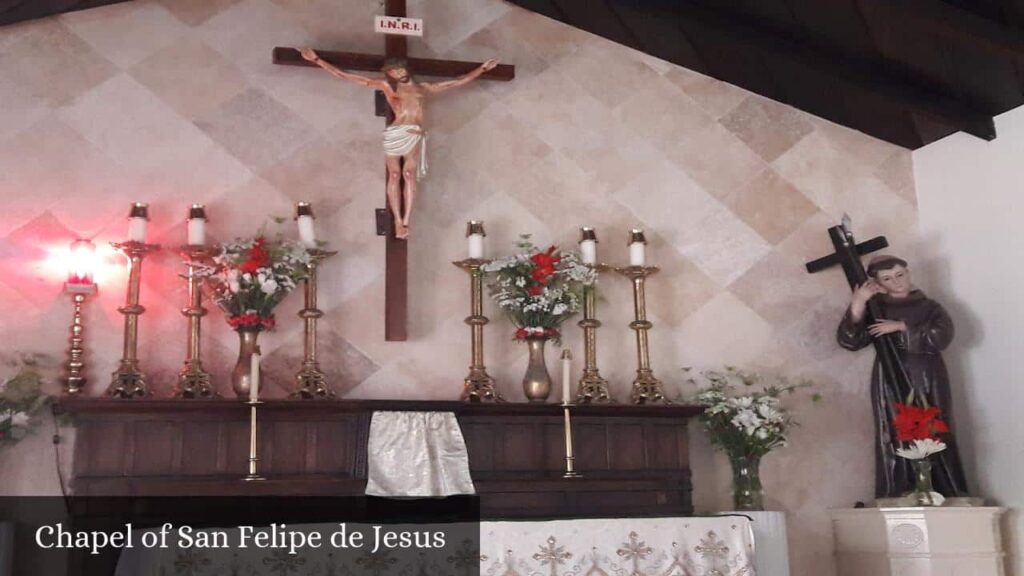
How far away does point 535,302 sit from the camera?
562cm

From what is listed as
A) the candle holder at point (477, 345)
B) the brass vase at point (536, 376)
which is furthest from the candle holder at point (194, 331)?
the brass vase at point (536, 376)

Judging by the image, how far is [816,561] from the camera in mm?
5953

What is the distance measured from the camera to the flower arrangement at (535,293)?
5629 millimetres

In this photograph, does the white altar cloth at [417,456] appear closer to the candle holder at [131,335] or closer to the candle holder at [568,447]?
the candle holder at [568,447]

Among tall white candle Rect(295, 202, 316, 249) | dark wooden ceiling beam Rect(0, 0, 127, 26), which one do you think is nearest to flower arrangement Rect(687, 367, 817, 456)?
tall white candle Rect(295, 202, 316, 249)

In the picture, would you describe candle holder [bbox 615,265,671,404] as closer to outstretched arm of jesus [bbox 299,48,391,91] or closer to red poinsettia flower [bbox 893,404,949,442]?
red poinsettia flower [bbox 893,404,949,442]

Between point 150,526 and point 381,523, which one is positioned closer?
point 381,523

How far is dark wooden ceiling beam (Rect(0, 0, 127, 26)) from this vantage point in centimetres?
556

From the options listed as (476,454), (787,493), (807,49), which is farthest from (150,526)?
(807,49)

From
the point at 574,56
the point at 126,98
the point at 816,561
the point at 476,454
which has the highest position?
the point at 574,56

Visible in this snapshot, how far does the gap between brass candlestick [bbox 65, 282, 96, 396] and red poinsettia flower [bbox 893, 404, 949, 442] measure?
388cm

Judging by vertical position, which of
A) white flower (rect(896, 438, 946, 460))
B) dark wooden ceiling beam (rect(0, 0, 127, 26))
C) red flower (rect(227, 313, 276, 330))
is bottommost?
white flower (rect(896, 438, 946, 460))

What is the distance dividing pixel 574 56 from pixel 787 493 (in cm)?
261

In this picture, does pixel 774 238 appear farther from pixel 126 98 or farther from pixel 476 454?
pixel 126 98
